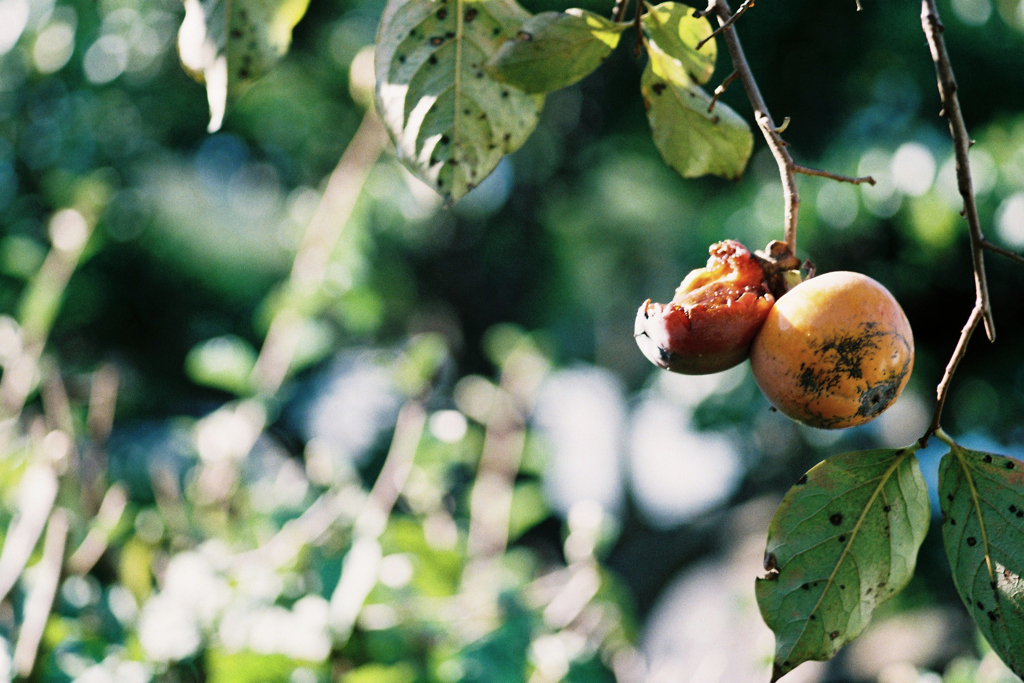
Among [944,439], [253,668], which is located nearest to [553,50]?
[944,439]

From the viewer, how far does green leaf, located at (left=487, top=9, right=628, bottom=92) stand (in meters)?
0.41

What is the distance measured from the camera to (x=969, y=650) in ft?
6.05

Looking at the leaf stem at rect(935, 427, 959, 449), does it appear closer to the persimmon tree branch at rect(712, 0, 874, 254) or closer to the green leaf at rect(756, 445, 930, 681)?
the green leaf at rect(756, 445, 930, 681)

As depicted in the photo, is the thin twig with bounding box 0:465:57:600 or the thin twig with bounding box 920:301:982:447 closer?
the thin twig with bounding box 920:301:982:447

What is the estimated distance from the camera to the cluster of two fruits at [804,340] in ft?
Result: 1.32

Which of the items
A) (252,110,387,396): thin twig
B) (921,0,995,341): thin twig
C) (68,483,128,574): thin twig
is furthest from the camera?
(252,110,387,396): thin twig

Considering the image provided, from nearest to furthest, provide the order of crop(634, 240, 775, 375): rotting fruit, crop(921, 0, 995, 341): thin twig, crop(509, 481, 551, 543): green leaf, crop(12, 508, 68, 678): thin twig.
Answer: crop(921, 0, 995, 341): thin twig, crop(634, 240, 775, 375): rotting fruit, crop(12, 508, 68, 678): thin twig, crop(509, 481, 551, 543): green leaf

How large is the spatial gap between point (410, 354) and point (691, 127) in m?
1.08

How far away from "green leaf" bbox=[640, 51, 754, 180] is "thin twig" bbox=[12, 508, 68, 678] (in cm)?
68

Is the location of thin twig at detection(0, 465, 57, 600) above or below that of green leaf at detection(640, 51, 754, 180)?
below

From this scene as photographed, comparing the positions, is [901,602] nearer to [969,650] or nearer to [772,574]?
[969,650]

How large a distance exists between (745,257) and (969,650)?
1873 millimetres

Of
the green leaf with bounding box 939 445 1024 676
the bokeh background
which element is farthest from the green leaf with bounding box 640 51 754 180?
the bokeh background

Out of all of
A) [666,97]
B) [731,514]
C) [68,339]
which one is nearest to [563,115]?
[731,514]
